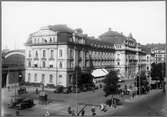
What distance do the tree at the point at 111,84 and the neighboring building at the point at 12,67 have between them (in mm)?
1689

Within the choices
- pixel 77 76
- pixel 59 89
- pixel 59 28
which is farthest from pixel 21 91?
pixel 59 28

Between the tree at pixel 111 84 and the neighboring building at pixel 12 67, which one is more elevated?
the neighboring building at pixel 12 67

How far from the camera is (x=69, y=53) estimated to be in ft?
15.1

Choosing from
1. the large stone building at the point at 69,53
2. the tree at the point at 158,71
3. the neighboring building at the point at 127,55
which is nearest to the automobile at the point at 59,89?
the large stone building at the point at 69,53

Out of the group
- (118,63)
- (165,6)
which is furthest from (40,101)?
(165,6)

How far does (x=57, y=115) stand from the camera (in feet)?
14.4

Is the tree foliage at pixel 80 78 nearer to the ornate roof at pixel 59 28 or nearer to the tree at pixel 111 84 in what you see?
the tree at pixel 111 84

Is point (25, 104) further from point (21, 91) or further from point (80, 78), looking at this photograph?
point (80, 78)

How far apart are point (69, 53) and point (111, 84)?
1.05 m

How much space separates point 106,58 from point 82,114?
124 centimetres

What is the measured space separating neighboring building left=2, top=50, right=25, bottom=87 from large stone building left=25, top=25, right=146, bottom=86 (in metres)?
0.12

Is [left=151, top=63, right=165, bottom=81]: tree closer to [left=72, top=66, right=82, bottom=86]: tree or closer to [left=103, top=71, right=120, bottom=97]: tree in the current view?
[left=103, top=71, right=120, bottom=97]: tree

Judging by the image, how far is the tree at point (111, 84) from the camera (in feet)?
15.0

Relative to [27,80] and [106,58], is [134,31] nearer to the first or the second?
[106,58]
